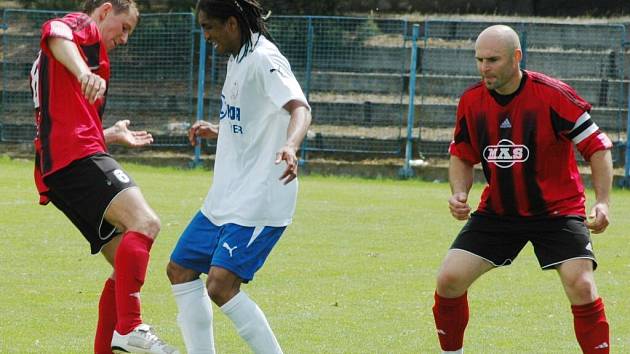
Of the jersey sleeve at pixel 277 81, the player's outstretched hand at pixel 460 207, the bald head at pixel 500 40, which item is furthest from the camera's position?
Result: the player's outstretched hand at pixel 460 207

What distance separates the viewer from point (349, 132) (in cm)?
2161

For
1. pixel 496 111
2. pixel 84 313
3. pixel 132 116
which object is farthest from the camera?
pixel 132 116

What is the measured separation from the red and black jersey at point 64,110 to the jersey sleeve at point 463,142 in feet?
6.34

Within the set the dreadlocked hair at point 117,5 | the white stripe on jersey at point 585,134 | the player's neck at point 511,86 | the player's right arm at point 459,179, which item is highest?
the dreadlocked hair at point 117,5

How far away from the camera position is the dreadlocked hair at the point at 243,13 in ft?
19.4

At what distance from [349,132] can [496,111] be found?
15315 mm

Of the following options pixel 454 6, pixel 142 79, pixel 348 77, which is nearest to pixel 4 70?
pixel 142 79

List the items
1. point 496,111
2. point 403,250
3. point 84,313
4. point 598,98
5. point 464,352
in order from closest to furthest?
point 496,111
point 464,352
point 84,313
point 403,250
point 598,98

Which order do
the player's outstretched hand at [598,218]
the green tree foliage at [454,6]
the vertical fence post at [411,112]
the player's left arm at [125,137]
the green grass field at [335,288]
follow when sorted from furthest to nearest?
the green tree foliage at [454,6] → the vertical fence post at [411,112] → the green grass field at [335,288] → the player's left arm at [125,137] → the player's outstretched hand at [598,218]

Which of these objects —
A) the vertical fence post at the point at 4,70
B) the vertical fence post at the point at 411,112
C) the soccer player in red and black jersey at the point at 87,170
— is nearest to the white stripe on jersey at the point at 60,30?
the soccer player in red and black jersey at the point at 87,170

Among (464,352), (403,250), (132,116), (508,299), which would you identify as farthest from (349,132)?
(464,352)

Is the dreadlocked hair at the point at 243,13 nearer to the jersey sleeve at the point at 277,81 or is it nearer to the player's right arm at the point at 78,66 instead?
the jersey sleeve at the point at 277,81

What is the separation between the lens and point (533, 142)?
6207mm

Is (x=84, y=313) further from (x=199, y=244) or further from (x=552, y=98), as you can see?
(x=552, y=98)
